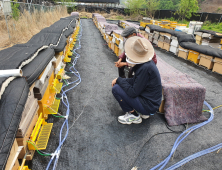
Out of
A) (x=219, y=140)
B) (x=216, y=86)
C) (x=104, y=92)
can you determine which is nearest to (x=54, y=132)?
(x=104, y=92)

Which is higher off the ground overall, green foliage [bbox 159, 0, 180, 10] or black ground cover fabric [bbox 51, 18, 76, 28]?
green foliage [bbox 159, 0, 180, 10]

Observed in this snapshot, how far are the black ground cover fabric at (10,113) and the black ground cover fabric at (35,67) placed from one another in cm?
25

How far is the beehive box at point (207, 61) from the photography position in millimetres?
5367

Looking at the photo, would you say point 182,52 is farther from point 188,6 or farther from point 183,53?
point 188,6

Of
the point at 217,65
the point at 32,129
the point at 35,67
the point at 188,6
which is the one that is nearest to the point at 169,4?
the point at 188,6

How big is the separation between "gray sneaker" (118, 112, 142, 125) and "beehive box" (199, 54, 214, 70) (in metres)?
4.21

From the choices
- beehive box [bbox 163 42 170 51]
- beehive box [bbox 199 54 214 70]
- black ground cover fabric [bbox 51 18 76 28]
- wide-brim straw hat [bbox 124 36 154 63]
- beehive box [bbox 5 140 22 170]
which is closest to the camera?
beehive box [bbox 5 140 22 170]

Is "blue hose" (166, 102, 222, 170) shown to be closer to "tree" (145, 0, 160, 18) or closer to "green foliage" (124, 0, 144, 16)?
"tree" (145, 0, 160, 18)

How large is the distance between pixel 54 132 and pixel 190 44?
6.09m

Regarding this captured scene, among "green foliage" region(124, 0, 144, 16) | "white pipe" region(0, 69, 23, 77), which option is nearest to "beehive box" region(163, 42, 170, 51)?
"white pipe" region(0, 69, 23, 77)

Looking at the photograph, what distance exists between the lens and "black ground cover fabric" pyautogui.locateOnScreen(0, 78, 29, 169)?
126 cm

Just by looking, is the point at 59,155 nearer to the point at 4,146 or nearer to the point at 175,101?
the point at 4,146

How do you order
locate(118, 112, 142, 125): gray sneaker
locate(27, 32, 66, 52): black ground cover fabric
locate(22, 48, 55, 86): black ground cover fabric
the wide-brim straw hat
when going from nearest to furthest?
locate(22, 48, 55, 86): black ground cover fabric → the wide-brim straw hat → locate(118, 112, 142, 125): gray sneaker → locate(27, 32, 66, 52): black ground cover fabric

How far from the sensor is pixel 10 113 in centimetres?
141
